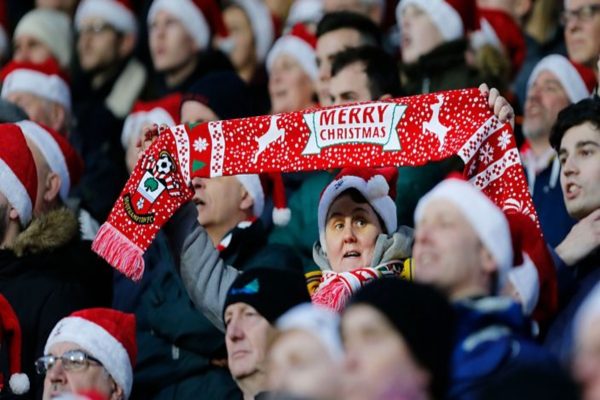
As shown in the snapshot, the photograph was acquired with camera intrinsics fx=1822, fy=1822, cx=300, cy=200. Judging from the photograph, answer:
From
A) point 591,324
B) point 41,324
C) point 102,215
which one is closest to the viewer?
point 591,324

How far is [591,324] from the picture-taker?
16.8 feet

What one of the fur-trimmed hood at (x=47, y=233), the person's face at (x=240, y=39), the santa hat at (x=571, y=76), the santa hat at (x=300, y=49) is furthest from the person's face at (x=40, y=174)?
the person's face at (x=240, y=39)

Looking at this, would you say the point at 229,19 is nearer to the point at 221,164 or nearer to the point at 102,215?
the point at 102,215

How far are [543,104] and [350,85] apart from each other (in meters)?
1.07

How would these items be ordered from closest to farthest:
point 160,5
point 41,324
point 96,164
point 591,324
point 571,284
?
point 591,324 → point 571,284 → point 41,324 → point 96,164 → point 160,5

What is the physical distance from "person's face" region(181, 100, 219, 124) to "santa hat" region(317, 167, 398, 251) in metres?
1.90

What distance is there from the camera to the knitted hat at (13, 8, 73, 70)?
1193 centimetres

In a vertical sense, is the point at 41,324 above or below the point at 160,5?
below

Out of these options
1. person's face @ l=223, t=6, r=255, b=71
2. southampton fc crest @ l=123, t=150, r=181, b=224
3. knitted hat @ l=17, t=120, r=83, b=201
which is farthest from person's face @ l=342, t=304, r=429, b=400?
person's face @ l=223, t=6, r=255, b=71

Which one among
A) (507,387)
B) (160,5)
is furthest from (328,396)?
(160,5)

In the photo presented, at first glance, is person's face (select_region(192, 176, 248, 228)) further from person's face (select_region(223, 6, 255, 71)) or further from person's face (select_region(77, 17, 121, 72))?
person's face (select_region(77, 17, 121, 72))

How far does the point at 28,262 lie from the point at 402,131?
193 cm

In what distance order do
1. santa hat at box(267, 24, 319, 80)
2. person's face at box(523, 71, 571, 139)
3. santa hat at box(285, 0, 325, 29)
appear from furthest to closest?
santa hat at box(285, 0, 325, 29) < santa hat at box(267, 24, 319, 80) < person's face at box(523, 71, 571, 139)

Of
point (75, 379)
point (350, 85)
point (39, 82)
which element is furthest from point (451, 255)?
point (39, 82)
